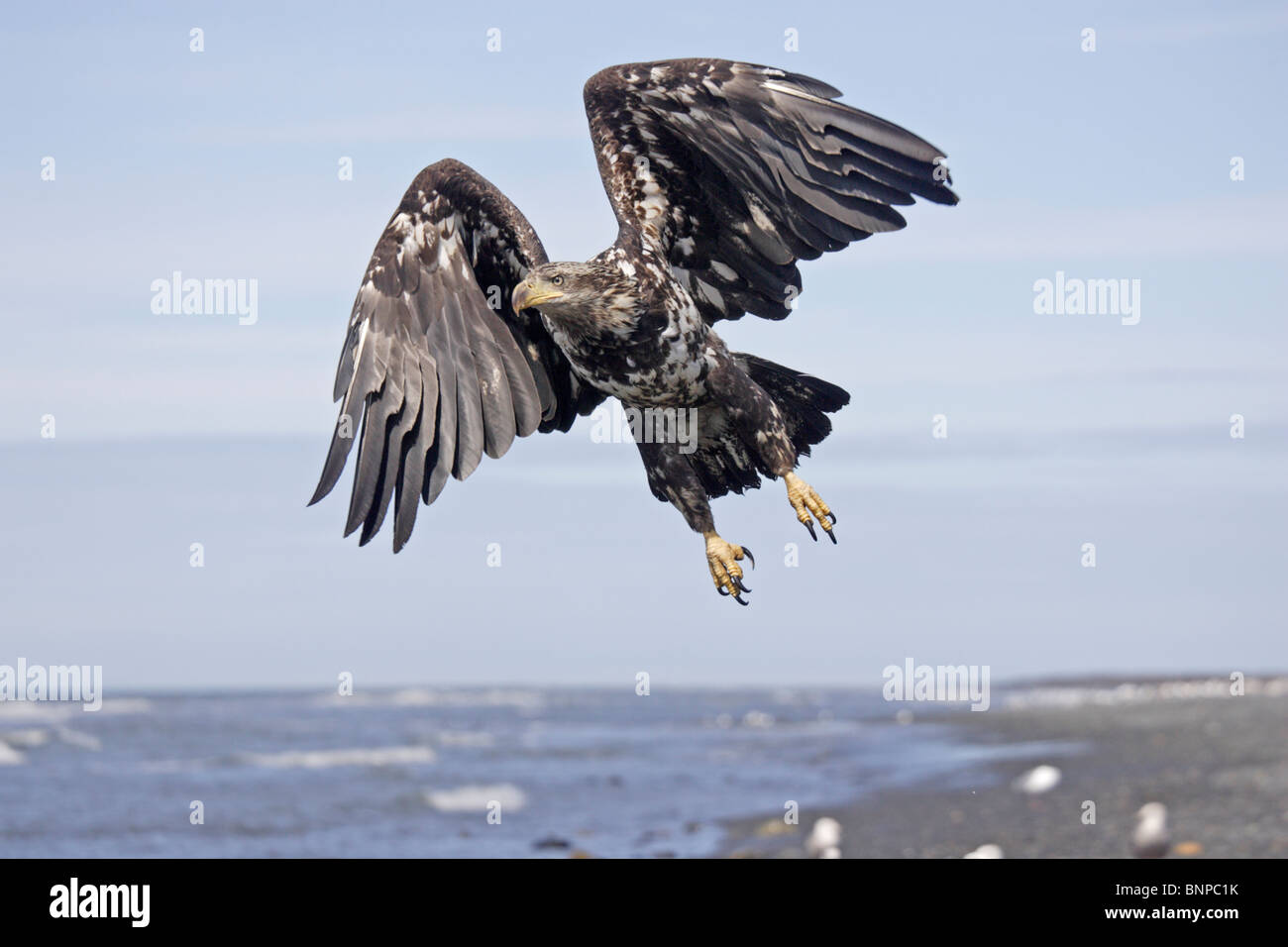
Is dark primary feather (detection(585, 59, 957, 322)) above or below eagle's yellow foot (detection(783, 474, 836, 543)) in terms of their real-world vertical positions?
above

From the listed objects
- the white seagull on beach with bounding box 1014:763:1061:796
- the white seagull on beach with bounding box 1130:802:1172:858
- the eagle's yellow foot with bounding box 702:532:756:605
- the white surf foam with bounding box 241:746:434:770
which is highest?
the eagle's yellow foot with bounding box 702:532:756:605

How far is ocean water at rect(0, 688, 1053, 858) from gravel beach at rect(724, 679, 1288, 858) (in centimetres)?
157

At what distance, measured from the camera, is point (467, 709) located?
249 ft

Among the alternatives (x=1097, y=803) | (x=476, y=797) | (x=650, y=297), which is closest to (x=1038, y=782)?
(x=1097, y=803)

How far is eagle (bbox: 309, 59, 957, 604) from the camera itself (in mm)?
6477

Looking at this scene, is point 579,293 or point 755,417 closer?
point 579,293

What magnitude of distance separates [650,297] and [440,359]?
1122 mm

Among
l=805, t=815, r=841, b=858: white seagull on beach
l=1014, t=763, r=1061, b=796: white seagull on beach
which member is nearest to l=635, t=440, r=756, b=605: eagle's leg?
l=805, t=815, r=841, b=858: white seagull on beach

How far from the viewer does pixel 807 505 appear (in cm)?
628

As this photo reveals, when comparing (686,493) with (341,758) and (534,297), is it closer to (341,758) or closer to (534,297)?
(534,297)

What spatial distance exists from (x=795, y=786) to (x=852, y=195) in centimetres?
2879

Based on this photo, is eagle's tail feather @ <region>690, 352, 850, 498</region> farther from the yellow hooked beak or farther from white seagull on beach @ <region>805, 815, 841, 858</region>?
white seagull on beach @ <region>805, 815, 841, 858</region>

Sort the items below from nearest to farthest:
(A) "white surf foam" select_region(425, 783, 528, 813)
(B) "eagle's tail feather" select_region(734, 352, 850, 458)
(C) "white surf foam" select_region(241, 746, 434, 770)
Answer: (B) "eagle's tail feather" select_region(734, 352, 850, 458), (A) "white surf foam" select_region(425, 783, 528, 813), (C) "white surf foam" select_region(241, 746, 434, 770)
